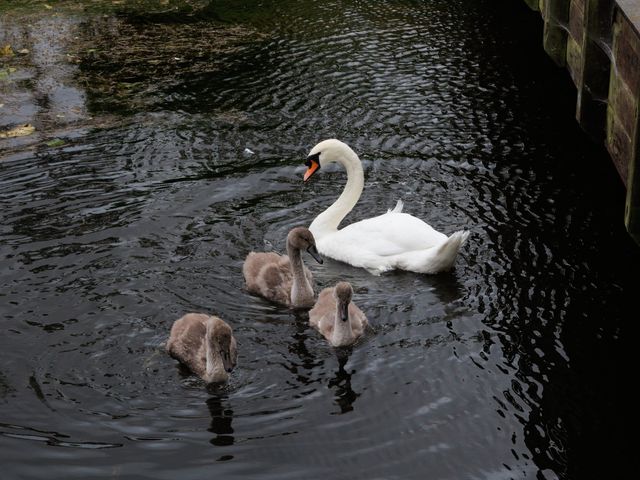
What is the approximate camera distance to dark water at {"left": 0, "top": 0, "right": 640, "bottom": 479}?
24.3ft

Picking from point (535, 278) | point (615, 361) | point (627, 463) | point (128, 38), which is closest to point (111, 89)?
point (128, 38)

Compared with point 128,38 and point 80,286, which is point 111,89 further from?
point 80,286

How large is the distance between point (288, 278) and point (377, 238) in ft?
3.61

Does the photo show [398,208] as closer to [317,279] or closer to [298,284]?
[317,279]

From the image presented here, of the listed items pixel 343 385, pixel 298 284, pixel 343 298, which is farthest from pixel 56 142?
pixel 343 385

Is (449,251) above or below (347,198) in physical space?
above

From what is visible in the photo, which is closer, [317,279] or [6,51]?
[317,279]

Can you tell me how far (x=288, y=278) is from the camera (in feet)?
31.9

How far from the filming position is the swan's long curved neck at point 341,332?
864cm

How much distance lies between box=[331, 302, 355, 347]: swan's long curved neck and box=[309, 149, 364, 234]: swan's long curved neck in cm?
247

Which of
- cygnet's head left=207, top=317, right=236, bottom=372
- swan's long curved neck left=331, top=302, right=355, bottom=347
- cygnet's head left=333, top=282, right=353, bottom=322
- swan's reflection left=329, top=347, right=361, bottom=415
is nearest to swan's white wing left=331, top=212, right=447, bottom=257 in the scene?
cygnet's head left=333, top=282, right=353, bottom=322

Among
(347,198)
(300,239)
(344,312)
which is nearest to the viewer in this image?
(344,312)

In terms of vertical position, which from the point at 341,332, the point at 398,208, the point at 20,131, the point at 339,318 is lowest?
the point at 20,131

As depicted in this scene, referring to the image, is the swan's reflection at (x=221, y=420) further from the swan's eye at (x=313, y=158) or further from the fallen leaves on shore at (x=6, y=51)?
the fallen leaves on shore at (x=6, y=51)
